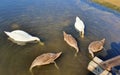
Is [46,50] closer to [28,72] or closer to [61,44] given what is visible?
[61,44]

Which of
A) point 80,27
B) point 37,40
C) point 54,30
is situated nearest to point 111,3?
point 80,27

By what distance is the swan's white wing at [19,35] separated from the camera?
13945mm

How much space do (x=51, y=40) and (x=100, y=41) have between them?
9.88 ft

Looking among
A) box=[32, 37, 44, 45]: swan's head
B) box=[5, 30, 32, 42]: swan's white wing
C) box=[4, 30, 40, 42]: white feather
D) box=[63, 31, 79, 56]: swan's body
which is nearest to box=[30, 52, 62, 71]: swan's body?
box=[63, 31, 79, 56]: swan's body

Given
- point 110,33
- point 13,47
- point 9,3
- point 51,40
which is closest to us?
point 13,47

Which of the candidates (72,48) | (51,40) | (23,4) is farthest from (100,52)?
(23,4)

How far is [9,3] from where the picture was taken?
18734 millimetres

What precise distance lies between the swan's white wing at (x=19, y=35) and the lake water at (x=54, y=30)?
38 cm

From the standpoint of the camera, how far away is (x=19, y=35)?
1415 cm

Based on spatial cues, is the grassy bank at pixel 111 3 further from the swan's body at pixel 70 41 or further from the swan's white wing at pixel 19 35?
the swan's white wing at pixel 19 35

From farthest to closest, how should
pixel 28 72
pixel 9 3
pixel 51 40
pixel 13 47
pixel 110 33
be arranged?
1. pixel 9 3
2. pixel 110 33
3. pixel 51 40
4. pixel 13 47
5. pixel 28 72

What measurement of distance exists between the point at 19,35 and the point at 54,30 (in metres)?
2.54

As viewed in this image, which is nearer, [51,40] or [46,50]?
[46,50]

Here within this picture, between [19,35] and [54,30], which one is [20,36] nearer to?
[19,35]
